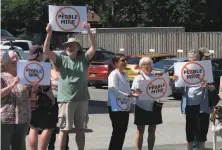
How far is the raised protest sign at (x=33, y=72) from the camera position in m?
8.27

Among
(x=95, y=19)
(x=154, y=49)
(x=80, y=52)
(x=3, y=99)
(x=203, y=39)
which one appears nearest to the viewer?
(x=3, y=99)

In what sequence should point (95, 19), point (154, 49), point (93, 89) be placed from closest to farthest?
point (93, 89), point (154, 49), point (95, 19)

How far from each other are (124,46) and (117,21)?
38.9ft

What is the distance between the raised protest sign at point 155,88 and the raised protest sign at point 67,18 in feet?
4.65

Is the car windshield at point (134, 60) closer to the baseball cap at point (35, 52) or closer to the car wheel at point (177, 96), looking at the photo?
the car wheel at point (177, 96)

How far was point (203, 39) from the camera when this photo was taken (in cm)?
3344

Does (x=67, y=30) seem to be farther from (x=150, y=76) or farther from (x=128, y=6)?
(x=128, y=6)

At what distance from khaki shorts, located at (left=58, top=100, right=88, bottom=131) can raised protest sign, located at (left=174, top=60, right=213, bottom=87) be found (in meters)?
1.68

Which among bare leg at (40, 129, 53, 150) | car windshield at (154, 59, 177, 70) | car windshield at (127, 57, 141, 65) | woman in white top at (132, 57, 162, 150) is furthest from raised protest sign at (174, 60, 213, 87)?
car windshield at (127, 57, 141, 65)

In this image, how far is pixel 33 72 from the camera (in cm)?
842

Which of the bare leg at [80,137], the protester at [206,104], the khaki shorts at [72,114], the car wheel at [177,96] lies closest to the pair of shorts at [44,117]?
the khaki shorts at [72,114]

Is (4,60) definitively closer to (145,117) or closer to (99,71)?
(145,117)

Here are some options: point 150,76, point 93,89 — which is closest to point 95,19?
point 93,89

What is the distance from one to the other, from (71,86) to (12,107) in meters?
1.51
